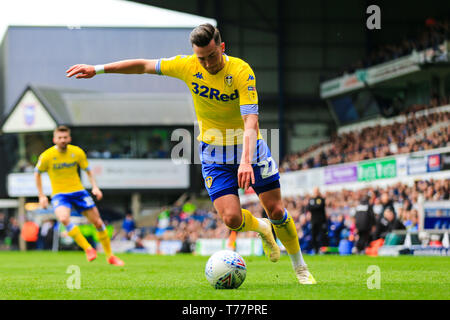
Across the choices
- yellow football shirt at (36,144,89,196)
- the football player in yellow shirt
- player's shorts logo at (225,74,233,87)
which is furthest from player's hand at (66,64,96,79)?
yellow football shirt at (36,144,89,196)

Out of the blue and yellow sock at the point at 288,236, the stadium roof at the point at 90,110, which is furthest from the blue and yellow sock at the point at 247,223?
the stadium roof at the point at 90,110

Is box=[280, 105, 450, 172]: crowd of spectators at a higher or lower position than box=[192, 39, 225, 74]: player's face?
higher

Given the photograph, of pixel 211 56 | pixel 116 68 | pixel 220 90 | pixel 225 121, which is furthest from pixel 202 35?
pixel 225 121

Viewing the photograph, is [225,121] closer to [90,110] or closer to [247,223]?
[247,223]

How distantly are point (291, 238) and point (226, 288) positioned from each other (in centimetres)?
95

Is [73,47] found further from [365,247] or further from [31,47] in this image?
[365,247]

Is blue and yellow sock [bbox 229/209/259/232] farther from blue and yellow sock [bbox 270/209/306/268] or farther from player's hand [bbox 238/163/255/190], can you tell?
player's hand [bbox 238/163/255/190]

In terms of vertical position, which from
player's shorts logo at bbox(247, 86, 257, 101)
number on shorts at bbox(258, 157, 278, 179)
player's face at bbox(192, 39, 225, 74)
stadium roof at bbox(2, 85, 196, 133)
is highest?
stadium roof at bbox(2, 85, 196, 133)

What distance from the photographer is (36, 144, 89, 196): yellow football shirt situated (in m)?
13.8

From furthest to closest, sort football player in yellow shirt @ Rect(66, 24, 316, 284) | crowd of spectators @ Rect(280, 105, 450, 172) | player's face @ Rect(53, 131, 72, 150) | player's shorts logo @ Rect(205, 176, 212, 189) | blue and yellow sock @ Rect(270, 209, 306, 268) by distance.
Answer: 1. crowd of spectators @ Rect(280, 105, 450, 172)
2. player's face @ Rect(53, 131, 72, 150)
3. player's shorts logo @ Rect(205, 176, 212, 189)
4. blue and yellow sock @ Rect(270, 209, 306, 268)
5. football player in yellow shirt @ Rect(66, 24, 316, 284)

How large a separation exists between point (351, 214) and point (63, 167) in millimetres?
13998

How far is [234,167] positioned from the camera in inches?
321

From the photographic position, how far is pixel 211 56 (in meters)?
7.30
